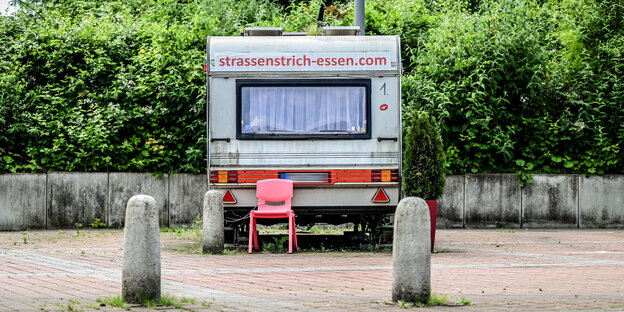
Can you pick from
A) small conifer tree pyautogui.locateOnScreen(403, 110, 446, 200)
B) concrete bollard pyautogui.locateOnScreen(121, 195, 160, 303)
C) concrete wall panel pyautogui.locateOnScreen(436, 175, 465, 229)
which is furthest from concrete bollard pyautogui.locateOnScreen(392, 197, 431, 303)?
concrete wall panel pyautogui.locateOnScreen(436, 175, 465, 229)

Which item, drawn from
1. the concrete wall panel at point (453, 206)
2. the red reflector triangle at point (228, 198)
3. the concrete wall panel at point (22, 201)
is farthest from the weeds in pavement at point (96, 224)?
the concrete wall panel at point (453, 206)

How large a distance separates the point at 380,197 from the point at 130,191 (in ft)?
25.9

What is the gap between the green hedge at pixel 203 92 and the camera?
63.1 feet

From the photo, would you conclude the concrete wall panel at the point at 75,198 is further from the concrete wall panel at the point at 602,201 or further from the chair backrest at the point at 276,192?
the concrete wall panel at the point at 602,201

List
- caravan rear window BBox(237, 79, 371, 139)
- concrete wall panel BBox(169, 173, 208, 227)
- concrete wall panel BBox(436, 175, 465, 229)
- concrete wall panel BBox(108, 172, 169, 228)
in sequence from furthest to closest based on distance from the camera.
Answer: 1. concrete wall panel BBox(436, 175, 465, 229)
2. concrete wall panel BBox(169, 173, 208, 227)
3. concrete wall panel BBox(108, 172, 169, 228)
4. caravan rear window BBox(237, 79, 371, 139)

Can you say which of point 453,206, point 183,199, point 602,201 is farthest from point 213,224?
point 602,201

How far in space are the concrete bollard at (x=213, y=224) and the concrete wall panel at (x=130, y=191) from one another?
6.75 m

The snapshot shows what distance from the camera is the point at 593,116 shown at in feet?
65.5

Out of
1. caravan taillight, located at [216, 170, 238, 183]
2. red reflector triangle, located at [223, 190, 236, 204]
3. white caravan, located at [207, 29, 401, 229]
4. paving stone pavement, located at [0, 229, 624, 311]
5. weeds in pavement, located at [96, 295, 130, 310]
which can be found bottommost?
paving stone pavement, located at [0, 229, 624, 311]

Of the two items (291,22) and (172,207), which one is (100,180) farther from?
(291,22)

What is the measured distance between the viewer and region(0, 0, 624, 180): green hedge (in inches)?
757

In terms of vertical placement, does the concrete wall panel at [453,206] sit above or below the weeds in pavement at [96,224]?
above

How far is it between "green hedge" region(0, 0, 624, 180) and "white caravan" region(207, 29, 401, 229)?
593 centimetres

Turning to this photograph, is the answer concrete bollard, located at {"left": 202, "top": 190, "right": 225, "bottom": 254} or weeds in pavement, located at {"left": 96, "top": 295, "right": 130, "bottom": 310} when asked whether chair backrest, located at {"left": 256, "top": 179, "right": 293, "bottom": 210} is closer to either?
concrete bollard, located at {"left": 202, "top": 190, "right": 225, "bottom": 254}
